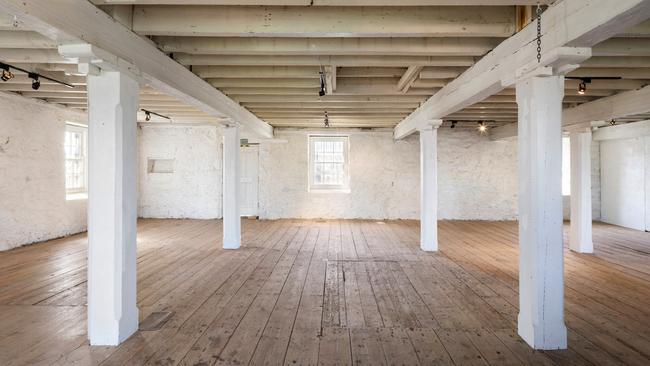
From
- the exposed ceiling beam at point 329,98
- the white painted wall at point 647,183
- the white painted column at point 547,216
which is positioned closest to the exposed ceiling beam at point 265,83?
the exposed ceiling beam at point 329,98

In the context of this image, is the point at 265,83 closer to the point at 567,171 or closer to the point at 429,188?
the point at 429,188

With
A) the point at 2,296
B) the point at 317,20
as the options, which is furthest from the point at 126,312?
the point at 317,20

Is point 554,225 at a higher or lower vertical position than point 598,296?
higher

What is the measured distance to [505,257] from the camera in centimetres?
569

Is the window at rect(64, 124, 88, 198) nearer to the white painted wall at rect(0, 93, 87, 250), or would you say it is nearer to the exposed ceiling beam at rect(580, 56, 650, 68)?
the white painted wall at rect(0, 93, 87, 250)

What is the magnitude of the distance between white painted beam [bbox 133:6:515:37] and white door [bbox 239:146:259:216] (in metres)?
7.19

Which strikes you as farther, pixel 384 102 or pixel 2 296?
pixel 384 102

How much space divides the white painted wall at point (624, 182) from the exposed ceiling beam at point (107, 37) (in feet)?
33.1

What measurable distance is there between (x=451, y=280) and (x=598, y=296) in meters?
1.51

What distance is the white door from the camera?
10039 millimetres

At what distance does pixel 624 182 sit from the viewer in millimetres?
9141

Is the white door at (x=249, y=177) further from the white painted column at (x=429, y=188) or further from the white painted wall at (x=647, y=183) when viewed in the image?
the white painted wall at (x=647, y=183)

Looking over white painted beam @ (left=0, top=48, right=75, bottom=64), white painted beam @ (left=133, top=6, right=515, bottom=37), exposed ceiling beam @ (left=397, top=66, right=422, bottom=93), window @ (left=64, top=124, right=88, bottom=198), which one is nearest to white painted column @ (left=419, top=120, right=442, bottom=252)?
exposed ceiling beam @ (left=397, top=66, right=422, bottom=93)

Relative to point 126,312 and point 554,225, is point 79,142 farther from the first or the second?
point 554,225
